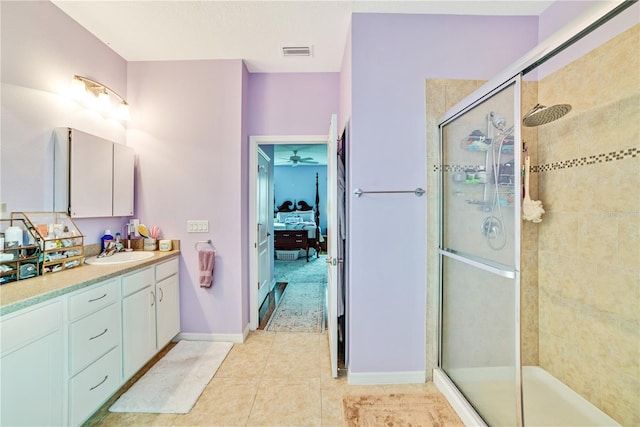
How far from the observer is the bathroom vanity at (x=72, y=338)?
1180 millimetres

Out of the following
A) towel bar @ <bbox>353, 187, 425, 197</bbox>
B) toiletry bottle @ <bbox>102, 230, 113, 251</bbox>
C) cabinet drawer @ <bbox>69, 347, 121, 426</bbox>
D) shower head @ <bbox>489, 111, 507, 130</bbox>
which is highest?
shower head @ <bbox>489, 111, 507, 130</bbox>

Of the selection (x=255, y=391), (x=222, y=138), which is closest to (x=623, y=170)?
(x=255, y=391)

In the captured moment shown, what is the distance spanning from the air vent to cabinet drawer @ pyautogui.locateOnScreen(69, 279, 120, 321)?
2.30 metres

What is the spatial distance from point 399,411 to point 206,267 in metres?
1.96

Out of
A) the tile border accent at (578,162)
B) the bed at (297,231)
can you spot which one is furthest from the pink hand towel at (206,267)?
the bed at (297,231)

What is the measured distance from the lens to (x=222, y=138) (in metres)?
2.57

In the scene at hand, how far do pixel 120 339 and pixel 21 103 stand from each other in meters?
1.67

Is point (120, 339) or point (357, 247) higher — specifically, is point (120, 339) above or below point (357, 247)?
below

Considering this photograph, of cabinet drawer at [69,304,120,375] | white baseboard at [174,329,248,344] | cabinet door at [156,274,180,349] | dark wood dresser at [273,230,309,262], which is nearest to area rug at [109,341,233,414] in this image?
white baseboard at [174,329,248,344]

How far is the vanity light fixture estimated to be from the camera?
205cm

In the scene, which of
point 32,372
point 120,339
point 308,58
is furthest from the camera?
point 308,58

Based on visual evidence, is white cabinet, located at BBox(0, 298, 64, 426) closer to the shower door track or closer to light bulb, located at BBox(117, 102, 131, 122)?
light bulb, located at BBox(117, 102, 131, 122)

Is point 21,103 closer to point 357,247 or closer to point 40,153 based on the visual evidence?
point 40,153

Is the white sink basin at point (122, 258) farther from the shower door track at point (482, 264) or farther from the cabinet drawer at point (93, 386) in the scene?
the shower door track at point (482, 264)
